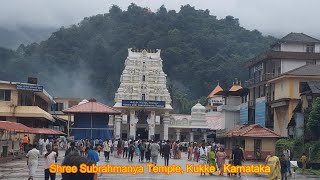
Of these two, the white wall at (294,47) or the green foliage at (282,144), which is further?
the white wall at (294,47)

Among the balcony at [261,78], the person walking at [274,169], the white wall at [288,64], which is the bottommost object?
the person walking at [274,169]

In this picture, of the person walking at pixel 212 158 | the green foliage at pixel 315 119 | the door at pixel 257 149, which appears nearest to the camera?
the person walking at pixel 212 158

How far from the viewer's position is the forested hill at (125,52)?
129m

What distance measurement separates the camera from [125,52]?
137 meters

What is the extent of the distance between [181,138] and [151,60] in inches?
469

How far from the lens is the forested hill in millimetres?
128875

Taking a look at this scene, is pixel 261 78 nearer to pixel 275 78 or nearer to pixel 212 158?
pixel 275 78

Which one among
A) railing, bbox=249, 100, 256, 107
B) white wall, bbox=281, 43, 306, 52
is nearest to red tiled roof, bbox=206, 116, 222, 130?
railing, bbox=249, 100, 256, 107

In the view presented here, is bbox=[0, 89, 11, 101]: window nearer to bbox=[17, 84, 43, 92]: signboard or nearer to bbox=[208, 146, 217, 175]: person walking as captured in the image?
bbox=[17, 84, 43, 92]: signboard

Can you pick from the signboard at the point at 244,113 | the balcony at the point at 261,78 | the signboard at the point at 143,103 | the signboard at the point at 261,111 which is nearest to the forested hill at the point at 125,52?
the signboard at the point at 143,103

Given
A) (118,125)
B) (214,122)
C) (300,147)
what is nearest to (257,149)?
(300,147)

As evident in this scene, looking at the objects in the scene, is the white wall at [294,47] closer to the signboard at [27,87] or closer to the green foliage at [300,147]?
the green foliage at [300,147]

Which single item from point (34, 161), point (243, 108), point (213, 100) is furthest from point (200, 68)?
→ point (34, 161)

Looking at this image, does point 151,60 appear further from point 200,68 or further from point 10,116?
point 200,68
